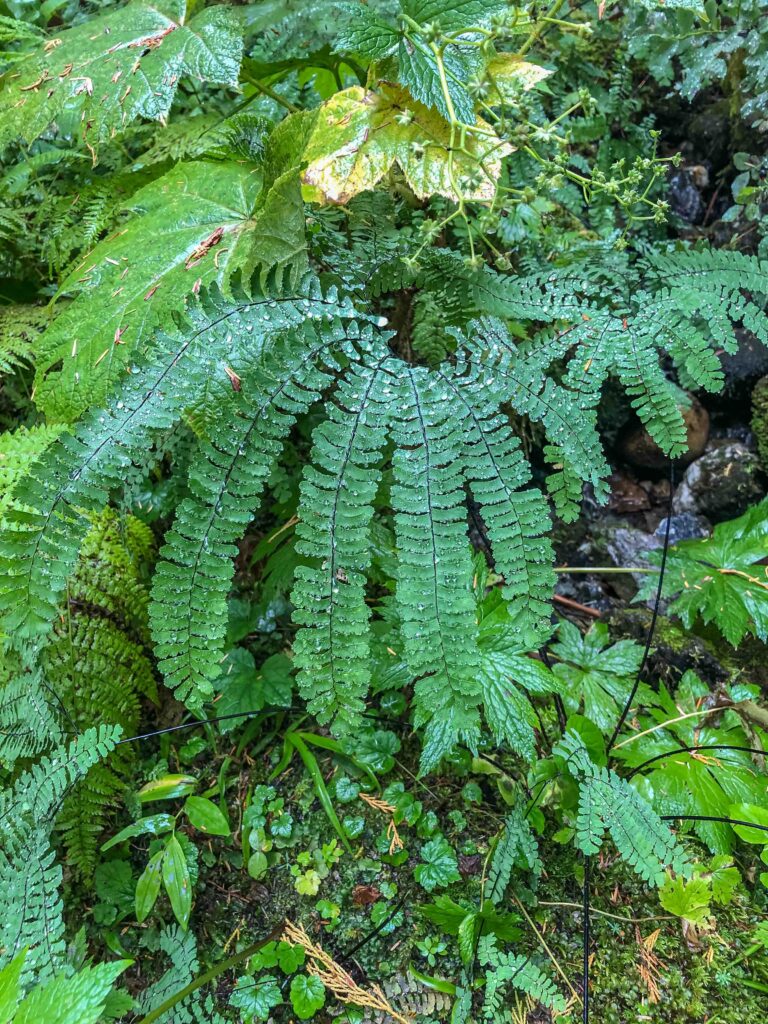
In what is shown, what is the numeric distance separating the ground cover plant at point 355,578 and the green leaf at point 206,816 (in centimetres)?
1

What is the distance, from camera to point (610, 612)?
7.83 feet

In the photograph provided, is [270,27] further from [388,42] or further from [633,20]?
[633,20]

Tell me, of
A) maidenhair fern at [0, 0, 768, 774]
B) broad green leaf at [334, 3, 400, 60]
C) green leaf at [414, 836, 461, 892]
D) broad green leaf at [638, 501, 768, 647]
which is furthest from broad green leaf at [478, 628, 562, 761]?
broad green leaf at [334, 3, 400, 60]

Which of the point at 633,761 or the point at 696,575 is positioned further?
the point at 696,575

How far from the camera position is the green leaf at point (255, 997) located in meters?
1.53

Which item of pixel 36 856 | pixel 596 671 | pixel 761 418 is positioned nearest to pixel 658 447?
pixel 761 418

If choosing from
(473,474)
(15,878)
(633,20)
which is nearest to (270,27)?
(633,20)

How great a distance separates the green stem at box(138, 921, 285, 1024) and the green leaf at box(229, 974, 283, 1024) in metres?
0.06

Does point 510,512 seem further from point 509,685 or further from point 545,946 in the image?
point 545,946

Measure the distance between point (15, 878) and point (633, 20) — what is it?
331 cm

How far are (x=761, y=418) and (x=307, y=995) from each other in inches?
110

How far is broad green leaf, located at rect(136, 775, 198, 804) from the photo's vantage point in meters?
1.88

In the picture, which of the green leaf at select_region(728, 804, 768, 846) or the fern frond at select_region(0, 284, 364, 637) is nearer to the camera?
the fern frond at select_region(0, 284, 364, 637)

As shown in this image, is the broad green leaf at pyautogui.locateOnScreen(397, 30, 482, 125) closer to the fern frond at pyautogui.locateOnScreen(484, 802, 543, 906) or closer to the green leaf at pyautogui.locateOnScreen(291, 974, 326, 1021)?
the fern frond at pyautogui.locateOnScreen(484, 802, 543, 906)
